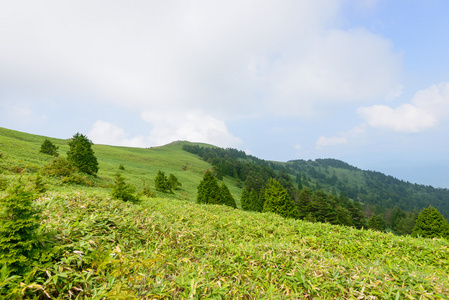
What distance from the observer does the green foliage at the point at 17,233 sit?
358 cm

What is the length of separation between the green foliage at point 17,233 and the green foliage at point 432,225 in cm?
3821

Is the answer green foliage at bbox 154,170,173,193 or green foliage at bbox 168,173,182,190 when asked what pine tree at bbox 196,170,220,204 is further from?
green foliage at bbox 168,173,182,190

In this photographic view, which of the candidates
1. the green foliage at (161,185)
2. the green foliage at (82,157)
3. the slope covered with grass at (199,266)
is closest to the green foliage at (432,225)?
the slope covered with grass at (199,266)

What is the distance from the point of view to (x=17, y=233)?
3.74 meters

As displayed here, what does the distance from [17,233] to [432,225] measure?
4202 cm

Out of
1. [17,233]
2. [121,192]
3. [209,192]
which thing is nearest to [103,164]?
[209,192]

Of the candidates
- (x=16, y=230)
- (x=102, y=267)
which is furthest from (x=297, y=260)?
(x=16, y=230)

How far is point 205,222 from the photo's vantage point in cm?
913

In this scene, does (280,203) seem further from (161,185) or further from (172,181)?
(172,181)

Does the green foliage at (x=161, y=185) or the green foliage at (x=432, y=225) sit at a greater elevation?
the green foliage at (x=432, y=225)

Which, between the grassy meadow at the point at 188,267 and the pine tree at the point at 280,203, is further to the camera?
the pine tree at the point at 280,203

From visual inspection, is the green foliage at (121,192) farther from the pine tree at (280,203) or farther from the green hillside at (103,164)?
the pine tree at (280,203)

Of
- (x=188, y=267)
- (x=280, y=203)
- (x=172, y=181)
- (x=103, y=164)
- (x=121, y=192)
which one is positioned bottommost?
(x=172, y=181)

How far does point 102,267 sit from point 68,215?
11.0 ft
